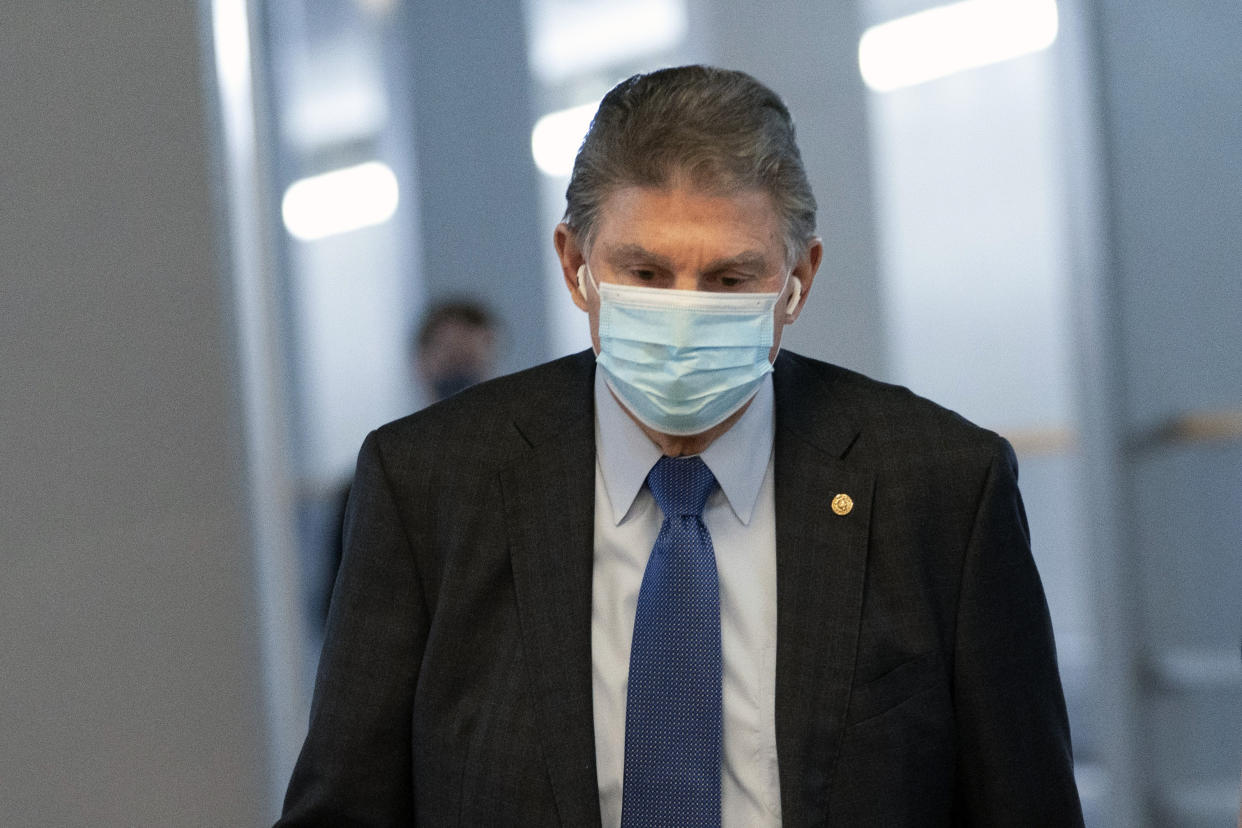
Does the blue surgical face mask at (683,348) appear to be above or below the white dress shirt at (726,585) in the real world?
above

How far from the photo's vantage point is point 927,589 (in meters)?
1.52

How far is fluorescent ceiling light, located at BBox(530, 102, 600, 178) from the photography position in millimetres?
5711

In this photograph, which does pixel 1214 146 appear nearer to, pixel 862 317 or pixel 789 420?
pixel 862 317

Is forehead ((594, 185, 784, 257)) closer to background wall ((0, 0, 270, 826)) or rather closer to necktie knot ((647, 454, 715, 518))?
necktie knot ((647, 454, 715, 518))

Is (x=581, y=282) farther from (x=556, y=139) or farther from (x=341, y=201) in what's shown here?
(x=341, y=201)

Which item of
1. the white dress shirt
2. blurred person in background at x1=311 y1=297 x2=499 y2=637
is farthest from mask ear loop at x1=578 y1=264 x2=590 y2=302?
blurred person in background at x1=311 y1=297 x2=499 y2=637

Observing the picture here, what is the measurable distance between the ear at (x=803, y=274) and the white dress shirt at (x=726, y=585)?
0.12 meters

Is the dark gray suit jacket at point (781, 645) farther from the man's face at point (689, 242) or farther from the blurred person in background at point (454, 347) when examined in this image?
the blurred person in background at point (454, 347)

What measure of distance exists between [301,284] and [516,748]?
4.67 metres

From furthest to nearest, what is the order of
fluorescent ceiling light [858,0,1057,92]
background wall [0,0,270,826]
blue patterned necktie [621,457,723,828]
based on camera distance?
fluorescent ceiling light [858,0,1057,92] → background wall [0,0,270,826] → blue patterned necktie [621,457,723,828]

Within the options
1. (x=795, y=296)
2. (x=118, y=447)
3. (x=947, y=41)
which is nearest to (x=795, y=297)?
(x=795, y=296)

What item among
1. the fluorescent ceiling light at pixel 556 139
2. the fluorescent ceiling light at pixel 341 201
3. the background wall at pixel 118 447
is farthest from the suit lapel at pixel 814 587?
the fluorescent ceiling light at pixel 341 201

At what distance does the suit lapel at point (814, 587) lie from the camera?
1445 millimetres

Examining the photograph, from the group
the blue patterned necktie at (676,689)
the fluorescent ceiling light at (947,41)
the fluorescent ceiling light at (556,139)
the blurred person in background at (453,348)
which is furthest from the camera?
the fluorescent ceiling light at (556,139)
